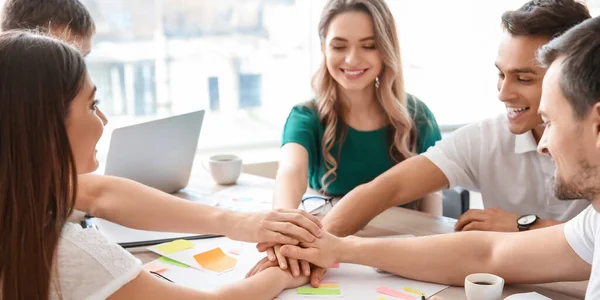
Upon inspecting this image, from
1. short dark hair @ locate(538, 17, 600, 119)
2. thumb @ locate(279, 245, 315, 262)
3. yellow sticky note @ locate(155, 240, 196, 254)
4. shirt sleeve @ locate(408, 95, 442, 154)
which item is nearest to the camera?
short dark hair @ locate(538, 17, 600, 119)

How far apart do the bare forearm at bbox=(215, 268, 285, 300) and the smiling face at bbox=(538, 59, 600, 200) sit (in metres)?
0.61

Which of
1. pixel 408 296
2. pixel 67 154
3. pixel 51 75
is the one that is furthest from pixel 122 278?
pixel 408 296

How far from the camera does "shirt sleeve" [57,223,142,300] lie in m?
1.18

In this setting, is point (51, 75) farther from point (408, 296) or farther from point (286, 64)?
point (286, 64)

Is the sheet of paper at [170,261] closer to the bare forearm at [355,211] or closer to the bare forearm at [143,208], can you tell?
the bare forearm at [143,208]

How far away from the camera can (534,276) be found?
4.93 ft

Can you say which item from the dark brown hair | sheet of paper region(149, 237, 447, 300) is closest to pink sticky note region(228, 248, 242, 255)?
sheet of paper region(149, 237, 447, 300)

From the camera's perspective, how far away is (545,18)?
73.4 inches

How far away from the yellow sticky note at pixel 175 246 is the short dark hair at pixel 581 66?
0.98 metres

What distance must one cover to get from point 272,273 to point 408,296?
298 millimetres

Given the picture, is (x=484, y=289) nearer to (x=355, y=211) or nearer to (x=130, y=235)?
(x=355, y=211)

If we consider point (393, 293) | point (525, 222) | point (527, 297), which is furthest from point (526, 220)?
point (393, 293)

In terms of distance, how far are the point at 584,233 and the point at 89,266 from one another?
3.27 feet

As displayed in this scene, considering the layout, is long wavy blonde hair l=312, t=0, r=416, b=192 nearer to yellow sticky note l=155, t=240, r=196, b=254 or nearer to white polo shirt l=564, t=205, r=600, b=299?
yellow sticky note l=155, t=240, r=196, b=254
